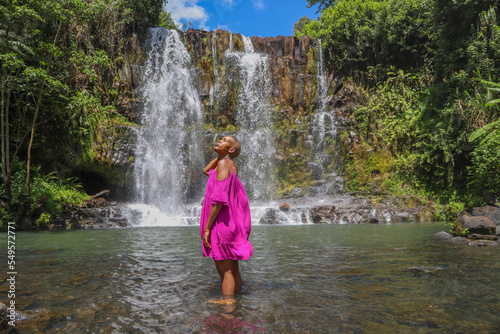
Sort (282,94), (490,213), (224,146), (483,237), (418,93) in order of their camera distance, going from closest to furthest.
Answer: (224,146)
(483,237)
(490,213)
(418,93)
(282,94)

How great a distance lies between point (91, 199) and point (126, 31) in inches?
484

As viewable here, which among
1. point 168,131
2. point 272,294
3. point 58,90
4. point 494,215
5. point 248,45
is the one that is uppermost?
point 248,45

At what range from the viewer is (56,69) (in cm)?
1315

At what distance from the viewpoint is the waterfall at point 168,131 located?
18078mm

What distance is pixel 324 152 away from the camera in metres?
20.6

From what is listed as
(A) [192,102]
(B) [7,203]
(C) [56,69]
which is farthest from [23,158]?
(A) [192,102]

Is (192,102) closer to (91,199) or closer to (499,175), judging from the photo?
(91,199)

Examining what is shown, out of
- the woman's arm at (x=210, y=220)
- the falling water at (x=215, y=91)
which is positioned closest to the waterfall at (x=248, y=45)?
the falling water at (x=215, y=91)

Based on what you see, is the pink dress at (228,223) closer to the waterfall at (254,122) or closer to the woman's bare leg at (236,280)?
the woman's bare leg at (236,280)

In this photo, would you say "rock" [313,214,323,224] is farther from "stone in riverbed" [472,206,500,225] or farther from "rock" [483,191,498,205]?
"rock" [483,191,498,205]

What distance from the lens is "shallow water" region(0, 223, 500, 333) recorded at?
2.36 m

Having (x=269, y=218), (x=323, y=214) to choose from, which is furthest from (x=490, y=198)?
(x=269, y=218)

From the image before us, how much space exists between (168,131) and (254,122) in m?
5.83

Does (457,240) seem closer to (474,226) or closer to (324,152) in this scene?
(474,226)
